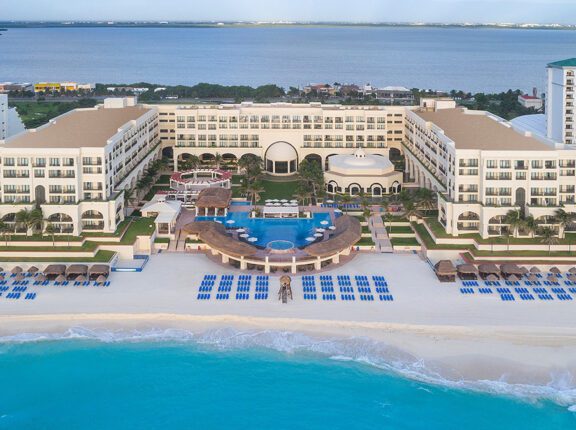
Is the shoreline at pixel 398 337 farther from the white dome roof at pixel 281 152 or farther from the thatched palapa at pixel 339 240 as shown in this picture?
→ the white dome roof at pixel 281 152

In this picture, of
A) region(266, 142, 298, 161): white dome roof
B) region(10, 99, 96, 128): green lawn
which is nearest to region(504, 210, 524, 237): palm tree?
region(266, 142, 298, 161): white dome roof

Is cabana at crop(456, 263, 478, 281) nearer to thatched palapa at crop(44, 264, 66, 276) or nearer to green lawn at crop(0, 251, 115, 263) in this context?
green lawn at crop(0, 251, 115, 263)

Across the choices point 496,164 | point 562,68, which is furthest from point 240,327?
point 562,68

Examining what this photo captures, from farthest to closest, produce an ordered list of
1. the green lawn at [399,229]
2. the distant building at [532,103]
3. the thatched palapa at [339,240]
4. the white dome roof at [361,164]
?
1. the distant building at [532,103]
2. the white dome roof at [361,164]
3. the green lawn at [399,229]
4. the thatched palapa at [339,240]

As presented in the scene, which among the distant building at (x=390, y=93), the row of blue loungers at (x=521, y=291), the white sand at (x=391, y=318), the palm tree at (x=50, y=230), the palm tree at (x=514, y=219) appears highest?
the distant building at (x=390, y=93)

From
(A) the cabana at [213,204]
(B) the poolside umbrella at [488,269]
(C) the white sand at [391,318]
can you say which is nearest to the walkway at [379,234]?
(C) the white sand at [391,318]

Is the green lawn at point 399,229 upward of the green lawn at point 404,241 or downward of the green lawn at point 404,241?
upward

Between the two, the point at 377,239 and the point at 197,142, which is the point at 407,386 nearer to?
the point at 377,239
